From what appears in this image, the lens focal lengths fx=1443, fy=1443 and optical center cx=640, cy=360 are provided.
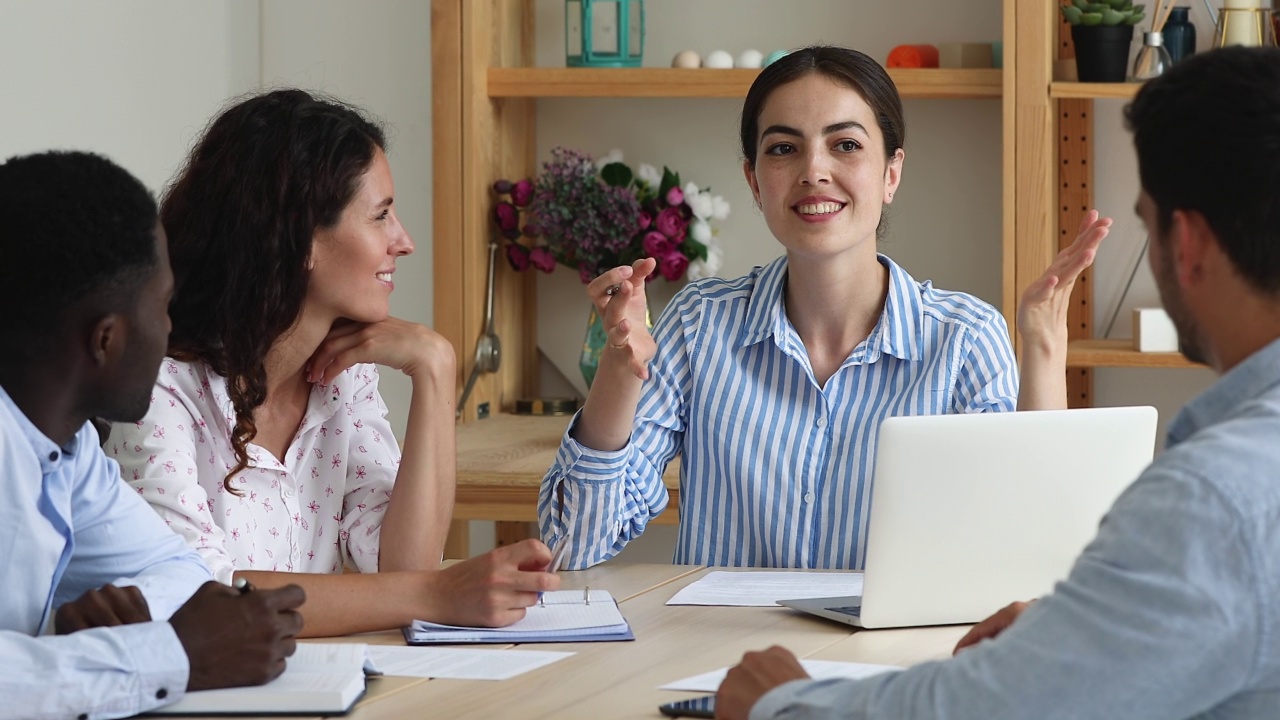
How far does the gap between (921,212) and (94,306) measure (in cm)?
239

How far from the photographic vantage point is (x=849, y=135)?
6.96 ft

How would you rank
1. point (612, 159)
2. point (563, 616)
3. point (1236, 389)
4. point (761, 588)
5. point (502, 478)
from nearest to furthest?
point (1236, 389), point (563, 616), point (761, 588), point (502, 478), point (612, 159)

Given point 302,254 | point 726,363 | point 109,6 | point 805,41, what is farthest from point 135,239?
point 805,41

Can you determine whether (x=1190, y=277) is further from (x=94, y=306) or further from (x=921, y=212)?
(x=921, y=212)

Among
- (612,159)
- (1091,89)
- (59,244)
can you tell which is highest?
(1091,89)

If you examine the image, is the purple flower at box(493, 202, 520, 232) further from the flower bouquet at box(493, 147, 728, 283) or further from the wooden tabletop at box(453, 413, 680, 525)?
the wooden tabletop at box(453, 413, 680, 525)

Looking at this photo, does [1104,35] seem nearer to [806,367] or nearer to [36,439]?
[806,367]

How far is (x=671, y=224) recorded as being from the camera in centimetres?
325

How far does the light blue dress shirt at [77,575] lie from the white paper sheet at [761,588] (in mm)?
573

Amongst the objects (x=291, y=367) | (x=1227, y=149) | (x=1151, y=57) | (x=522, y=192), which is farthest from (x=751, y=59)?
(x=1227, y=149)

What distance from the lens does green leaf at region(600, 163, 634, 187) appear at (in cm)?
329

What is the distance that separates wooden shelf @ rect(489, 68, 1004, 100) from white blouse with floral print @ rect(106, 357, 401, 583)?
4.17 ft

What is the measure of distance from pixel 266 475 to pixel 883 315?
2.91 feet

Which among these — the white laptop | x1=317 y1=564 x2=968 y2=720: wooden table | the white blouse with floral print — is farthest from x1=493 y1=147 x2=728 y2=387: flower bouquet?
the white laptop
